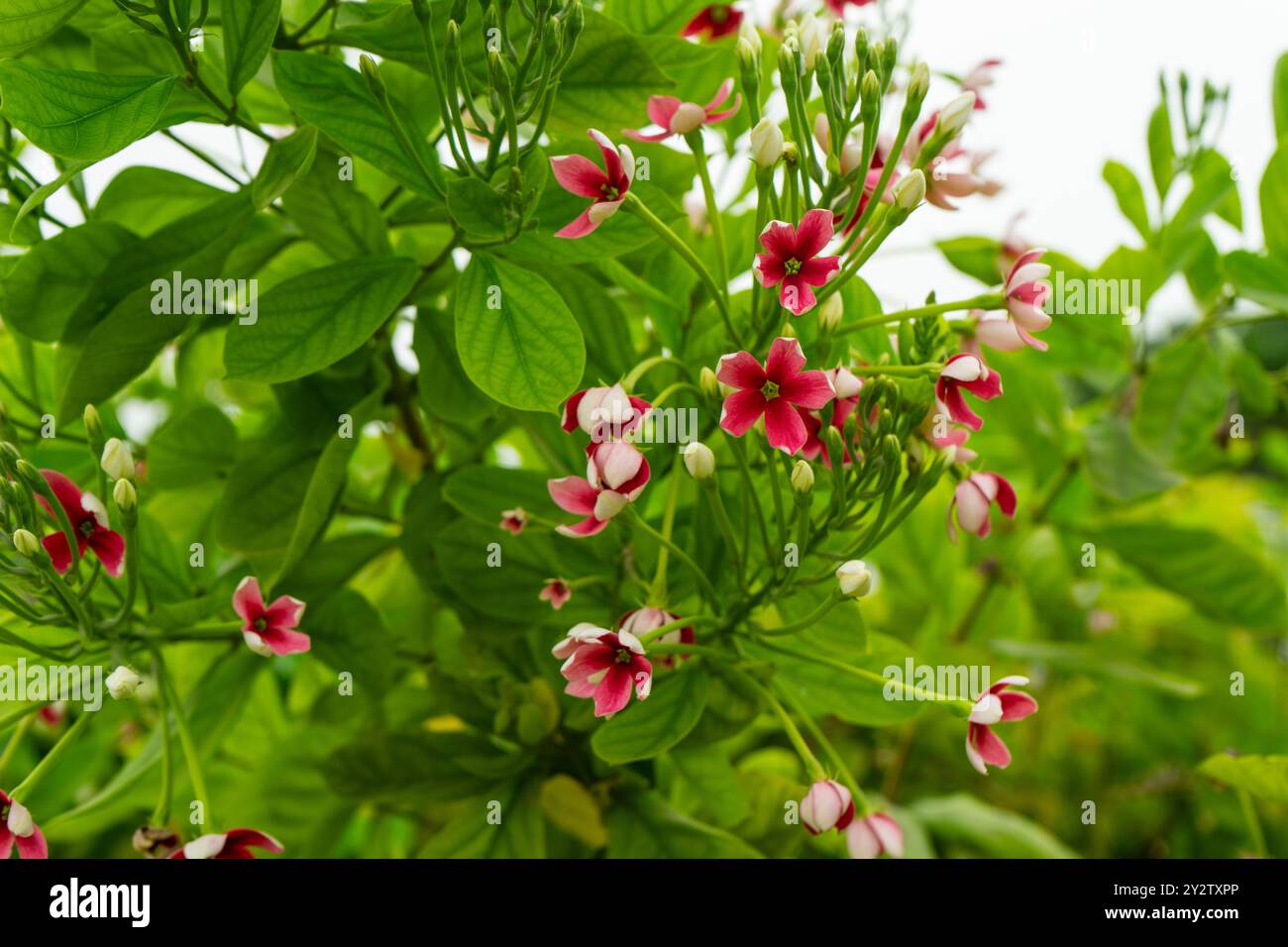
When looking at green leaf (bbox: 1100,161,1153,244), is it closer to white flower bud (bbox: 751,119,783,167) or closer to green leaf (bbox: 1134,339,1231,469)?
green leaf (bbox: 1134,339,1231,469)

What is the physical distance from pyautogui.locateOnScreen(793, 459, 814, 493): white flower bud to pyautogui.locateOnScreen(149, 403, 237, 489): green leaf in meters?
0.38

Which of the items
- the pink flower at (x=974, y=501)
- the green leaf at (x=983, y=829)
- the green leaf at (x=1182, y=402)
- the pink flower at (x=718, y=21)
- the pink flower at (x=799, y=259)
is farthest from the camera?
the green leaf at (x=983, y=829)

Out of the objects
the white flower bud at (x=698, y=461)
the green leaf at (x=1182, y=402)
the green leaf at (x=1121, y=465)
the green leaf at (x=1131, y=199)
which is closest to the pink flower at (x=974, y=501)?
the white flower bud at (x=698, y=461)

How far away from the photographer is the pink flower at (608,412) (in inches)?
18.7

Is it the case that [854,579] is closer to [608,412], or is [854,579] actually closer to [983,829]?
[608,412]

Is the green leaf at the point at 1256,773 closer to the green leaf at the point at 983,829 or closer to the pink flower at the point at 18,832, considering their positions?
the green leaf at the point at 983,829

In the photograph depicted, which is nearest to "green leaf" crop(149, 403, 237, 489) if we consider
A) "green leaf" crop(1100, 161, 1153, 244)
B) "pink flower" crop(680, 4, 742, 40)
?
"pink flower" crop(680, 4, 742, 40)

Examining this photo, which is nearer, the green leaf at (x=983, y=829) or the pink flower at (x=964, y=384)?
the pink flower at (x=964, y=384)

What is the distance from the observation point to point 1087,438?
90 cm

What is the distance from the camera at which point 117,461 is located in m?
0.53

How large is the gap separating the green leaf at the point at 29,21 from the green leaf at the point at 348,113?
103mm

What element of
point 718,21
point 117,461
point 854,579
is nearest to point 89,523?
point 117,461
